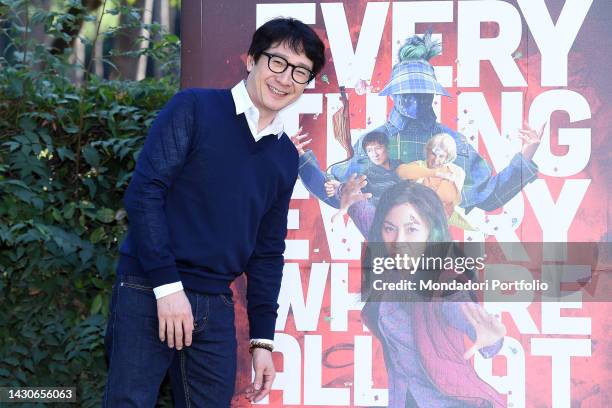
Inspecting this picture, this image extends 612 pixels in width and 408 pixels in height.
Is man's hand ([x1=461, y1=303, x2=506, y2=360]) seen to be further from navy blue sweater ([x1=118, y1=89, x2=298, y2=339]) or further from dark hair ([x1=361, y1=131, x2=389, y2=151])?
navy blue sweater ([x1=118, y1=89, x2=298, y2=339])

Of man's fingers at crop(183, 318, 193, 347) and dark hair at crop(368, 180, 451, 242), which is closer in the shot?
man's fingers at crop(183, 318, 193, 347)

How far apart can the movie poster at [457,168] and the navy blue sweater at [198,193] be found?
0.72 meters

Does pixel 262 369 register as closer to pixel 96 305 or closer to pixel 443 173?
pixel 443 173

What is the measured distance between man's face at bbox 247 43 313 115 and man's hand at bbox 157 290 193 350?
0.67 m

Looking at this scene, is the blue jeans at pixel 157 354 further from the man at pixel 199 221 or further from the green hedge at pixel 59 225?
the green hedge at pixel 59 225

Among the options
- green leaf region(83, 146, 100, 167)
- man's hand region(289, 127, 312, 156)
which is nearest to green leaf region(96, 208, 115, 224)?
green leaf region(83, 146, 100, 167)

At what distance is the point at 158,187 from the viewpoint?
2.51m

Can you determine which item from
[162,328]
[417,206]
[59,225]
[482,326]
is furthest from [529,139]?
[59,225]

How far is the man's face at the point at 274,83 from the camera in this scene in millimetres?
2689

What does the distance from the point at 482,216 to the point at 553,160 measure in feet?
1.18

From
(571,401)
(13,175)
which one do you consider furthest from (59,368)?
(571,401)

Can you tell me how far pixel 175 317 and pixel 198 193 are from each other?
39 centimetres

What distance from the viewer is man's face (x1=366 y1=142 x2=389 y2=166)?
342 centimetres

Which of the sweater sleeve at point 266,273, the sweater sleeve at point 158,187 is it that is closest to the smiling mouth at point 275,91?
the sweater sleeve at point 158,187
